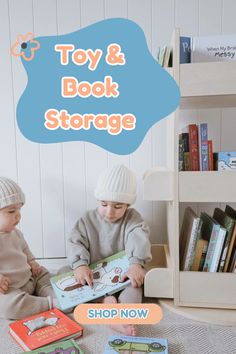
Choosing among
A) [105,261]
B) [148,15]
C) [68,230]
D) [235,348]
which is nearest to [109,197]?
[105,261]

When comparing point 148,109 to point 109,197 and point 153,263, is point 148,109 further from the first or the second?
point 153,263

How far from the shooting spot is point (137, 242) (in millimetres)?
773

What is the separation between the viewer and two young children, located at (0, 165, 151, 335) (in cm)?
68

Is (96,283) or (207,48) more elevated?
(207,48)

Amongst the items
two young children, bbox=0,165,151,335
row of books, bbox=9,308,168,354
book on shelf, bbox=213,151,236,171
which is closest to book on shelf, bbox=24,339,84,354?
row of books, bbox=9,308,168,354

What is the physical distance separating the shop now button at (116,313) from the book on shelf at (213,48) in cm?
50

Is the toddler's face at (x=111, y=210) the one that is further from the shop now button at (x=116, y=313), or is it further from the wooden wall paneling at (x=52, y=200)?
the shop now button at (x=116, y=313)

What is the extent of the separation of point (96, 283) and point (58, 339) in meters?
0.17

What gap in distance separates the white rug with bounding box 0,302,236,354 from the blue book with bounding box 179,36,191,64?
1.78ft

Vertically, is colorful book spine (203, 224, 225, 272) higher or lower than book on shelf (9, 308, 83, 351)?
higher

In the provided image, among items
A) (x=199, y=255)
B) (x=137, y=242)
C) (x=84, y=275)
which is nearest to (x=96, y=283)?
(x=84, y=275)

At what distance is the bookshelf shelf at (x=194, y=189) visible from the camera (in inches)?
23.8

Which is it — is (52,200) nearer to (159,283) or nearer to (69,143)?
(69,143)

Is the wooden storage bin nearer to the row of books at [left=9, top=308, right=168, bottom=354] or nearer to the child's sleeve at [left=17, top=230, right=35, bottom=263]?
the row of books at [left=9, top=308, right=168, bottom=354]
